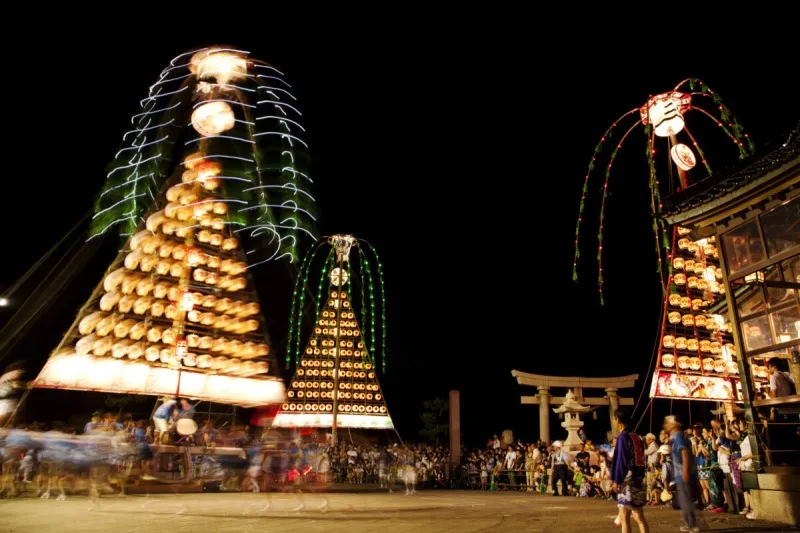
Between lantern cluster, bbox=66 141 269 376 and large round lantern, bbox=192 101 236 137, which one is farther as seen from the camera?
large round lantern, bbox=192 101 236 137

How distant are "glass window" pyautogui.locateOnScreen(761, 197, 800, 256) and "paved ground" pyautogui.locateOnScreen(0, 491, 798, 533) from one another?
4053 mm

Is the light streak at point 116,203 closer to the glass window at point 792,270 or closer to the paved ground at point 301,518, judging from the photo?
the paved ground at point 301,518

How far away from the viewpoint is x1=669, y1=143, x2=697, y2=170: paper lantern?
66.3ft

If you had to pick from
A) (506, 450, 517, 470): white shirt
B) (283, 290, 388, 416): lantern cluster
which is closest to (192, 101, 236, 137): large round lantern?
(283, 290, 388, 416): lantern cluster

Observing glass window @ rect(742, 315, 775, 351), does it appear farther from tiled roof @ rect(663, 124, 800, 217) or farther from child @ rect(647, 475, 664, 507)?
child @ rect(647, 475, 664, 507)

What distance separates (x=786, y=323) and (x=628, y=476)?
4995 millimetres

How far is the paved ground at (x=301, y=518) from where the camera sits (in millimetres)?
8180

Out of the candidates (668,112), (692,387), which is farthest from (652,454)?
(668,112)

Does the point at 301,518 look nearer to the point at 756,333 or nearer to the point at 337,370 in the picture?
the point at 756,333

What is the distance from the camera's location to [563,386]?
111ft

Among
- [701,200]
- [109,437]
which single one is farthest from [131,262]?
[701,200]

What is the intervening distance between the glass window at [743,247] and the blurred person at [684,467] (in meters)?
3.50

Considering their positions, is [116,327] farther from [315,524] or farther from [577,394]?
[577,394]

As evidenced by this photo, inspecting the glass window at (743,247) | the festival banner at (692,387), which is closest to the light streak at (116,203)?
the glass window at (743,247)
